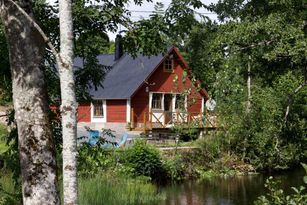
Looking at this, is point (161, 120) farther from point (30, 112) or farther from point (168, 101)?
point (30, 112)

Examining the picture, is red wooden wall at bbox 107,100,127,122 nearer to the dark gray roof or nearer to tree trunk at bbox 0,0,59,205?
the dark gray roof

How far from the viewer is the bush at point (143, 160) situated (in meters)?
18.1

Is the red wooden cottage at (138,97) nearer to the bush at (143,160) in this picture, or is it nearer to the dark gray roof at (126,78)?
the dark gray roof at (126,78)

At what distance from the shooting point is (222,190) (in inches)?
737

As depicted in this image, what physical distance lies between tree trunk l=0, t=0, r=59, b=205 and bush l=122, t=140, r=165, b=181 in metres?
14.1

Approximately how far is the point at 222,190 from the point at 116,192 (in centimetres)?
661

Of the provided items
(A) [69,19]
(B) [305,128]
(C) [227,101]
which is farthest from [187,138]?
(A) [69,19]

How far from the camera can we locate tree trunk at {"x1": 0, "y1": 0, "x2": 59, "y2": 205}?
11.8 ft

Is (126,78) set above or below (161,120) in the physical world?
above

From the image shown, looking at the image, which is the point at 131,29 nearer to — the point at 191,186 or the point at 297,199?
the point at 297,199

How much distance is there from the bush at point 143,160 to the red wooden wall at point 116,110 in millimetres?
13579

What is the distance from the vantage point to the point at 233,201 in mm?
16469

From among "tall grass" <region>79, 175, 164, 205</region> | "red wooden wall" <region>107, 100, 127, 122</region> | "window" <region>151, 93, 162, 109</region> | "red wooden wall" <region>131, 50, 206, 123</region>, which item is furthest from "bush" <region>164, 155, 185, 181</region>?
"window" <region>151, 93, 162, 109</region>

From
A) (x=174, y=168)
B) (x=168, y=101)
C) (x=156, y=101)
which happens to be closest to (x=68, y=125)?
(x=174, y=168)
